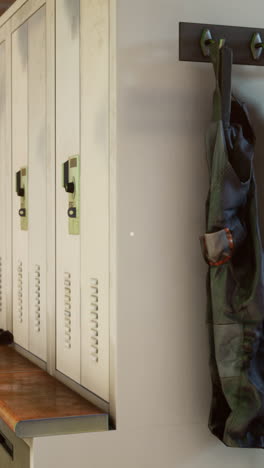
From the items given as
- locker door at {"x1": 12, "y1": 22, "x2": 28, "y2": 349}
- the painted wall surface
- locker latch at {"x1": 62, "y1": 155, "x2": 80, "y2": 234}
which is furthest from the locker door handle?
locker latch at {"x1": 62, "y1": 155, "x2": 80, "y2": 234}

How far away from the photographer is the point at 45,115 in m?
3.72

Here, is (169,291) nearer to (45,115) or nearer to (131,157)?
(131,157)

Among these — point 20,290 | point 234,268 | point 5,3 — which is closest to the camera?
point 234,268

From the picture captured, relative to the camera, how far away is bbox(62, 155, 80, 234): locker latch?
10.6 feet

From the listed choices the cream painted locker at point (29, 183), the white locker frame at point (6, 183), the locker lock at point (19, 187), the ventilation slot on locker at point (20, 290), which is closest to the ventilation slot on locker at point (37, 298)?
the cream painted locker at point (29, 183)

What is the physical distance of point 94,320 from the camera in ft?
10.0

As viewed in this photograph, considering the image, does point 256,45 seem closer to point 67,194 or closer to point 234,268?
point 234,268

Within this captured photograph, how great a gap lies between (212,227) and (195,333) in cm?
45

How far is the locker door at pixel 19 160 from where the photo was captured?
162 inches

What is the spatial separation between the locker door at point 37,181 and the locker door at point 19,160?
0.30ft

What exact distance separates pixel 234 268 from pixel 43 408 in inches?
34.8

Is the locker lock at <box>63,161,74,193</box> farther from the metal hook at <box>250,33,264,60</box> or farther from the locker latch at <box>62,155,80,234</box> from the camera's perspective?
the metal hook at <box>250,33,264,60</box>

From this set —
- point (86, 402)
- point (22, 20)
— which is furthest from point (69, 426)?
point (22, 20)

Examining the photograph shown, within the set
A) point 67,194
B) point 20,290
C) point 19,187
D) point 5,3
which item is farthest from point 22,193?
point 5,3
